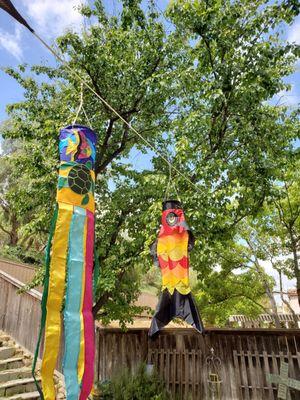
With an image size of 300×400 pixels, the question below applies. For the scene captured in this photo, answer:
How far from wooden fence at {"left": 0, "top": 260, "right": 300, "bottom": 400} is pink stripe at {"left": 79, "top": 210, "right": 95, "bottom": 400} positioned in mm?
4335

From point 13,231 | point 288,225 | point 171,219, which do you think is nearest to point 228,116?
point 171,219

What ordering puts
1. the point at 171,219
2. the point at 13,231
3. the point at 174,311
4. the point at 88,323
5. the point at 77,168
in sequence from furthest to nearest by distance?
the point at 13,231
the point at 171,219
the point at 174,311
the point at 77,168
the point at 88,323

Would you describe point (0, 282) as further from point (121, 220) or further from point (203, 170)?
point (203, 170)

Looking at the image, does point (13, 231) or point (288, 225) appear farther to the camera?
point (13, 231)

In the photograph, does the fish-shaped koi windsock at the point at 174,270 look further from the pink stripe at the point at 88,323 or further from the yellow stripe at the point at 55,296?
the yellow stripe at the point at 55,296

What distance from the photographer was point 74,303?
7.87ft

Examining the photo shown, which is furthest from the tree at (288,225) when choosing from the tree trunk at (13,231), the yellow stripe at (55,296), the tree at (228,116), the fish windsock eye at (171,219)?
the tree trunk at (13,231)

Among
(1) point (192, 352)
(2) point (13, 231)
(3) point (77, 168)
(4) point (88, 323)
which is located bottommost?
(1) point (192, 352)

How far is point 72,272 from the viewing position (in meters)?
2.52

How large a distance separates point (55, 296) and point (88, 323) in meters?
0.33

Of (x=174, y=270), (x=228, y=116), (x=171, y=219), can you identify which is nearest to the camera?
(x=174, y=270)

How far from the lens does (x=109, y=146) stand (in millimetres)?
7359

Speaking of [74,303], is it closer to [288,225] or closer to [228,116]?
[228,116]

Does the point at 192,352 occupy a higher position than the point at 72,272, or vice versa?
the point at 72,272
